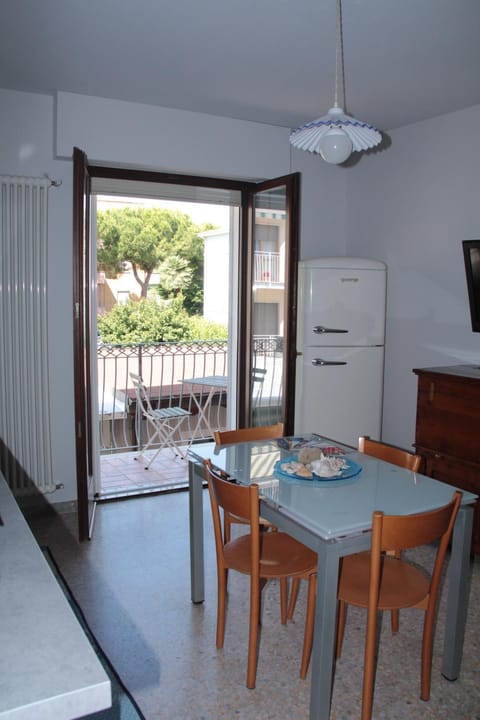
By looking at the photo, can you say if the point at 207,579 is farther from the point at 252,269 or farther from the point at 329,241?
the point at 329,241

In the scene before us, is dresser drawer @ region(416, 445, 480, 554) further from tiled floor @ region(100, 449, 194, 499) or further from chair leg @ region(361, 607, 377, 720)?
tiled floor @ region(100, 449, 194, 499)

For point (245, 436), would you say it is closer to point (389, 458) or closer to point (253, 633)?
point (389, 458)

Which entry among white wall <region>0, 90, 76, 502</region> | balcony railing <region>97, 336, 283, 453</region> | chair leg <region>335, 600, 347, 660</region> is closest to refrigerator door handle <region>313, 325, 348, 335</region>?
balcony railing <region>97, 336, 283, 453</region>

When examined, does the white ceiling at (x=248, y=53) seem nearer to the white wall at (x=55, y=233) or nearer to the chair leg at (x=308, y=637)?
the white wall at (x=55, y=233)

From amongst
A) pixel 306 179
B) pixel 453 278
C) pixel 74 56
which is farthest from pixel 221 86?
pixel 453 278

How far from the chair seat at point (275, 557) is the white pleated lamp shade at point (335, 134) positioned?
61.1 inches

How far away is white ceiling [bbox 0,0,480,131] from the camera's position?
242cm

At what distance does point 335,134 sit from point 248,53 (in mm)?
1029

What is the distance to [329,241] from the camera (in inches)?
185

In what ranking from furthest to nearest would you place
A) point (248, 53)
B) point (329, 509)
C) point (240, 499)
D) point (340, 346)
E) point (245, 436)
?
1. point (340, 346)
2. point (245, 436)
3. point (248, 53)
4. point (240, 499)
5. point (329, 509)

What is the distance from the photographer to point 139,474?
16.4 feet

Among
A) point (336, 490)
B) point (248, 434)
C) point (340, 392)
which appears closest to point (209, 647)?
point (336, 490)

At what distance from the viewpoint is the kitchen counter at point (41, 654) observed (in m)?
0.83

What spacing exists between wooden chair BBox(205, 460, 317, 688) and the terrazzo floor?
0.11 m
